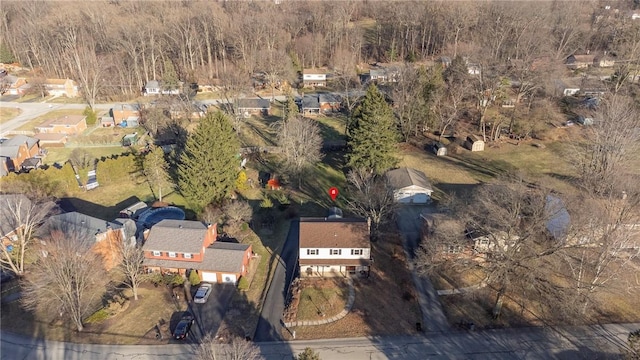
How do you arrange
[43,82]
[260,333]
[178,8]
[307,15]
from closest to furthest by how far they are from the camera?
1. [260,333]
2. [43,82]
3. [178,8]
4. [307,15]

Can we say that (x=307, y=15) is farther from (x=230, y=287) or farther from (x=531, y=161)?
(x=230, y=287)

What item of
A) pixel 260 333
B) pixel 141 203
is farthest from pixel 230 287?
pixel 141 203

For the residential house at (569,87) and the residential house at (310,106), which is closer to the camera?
the residential house at (310,106)

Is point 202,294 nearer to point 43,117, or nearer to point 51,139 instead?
point 51,139

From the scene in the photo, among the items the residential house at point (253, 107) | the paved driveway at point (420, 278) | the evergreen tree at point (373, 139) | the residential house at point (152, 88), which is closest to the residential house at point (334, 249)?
the paved driveway at point (420, 278)

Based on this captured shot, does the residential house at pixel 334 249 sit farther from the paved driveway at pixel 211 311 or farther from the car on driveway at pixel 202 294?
the car on driveway at pixel 202 294
